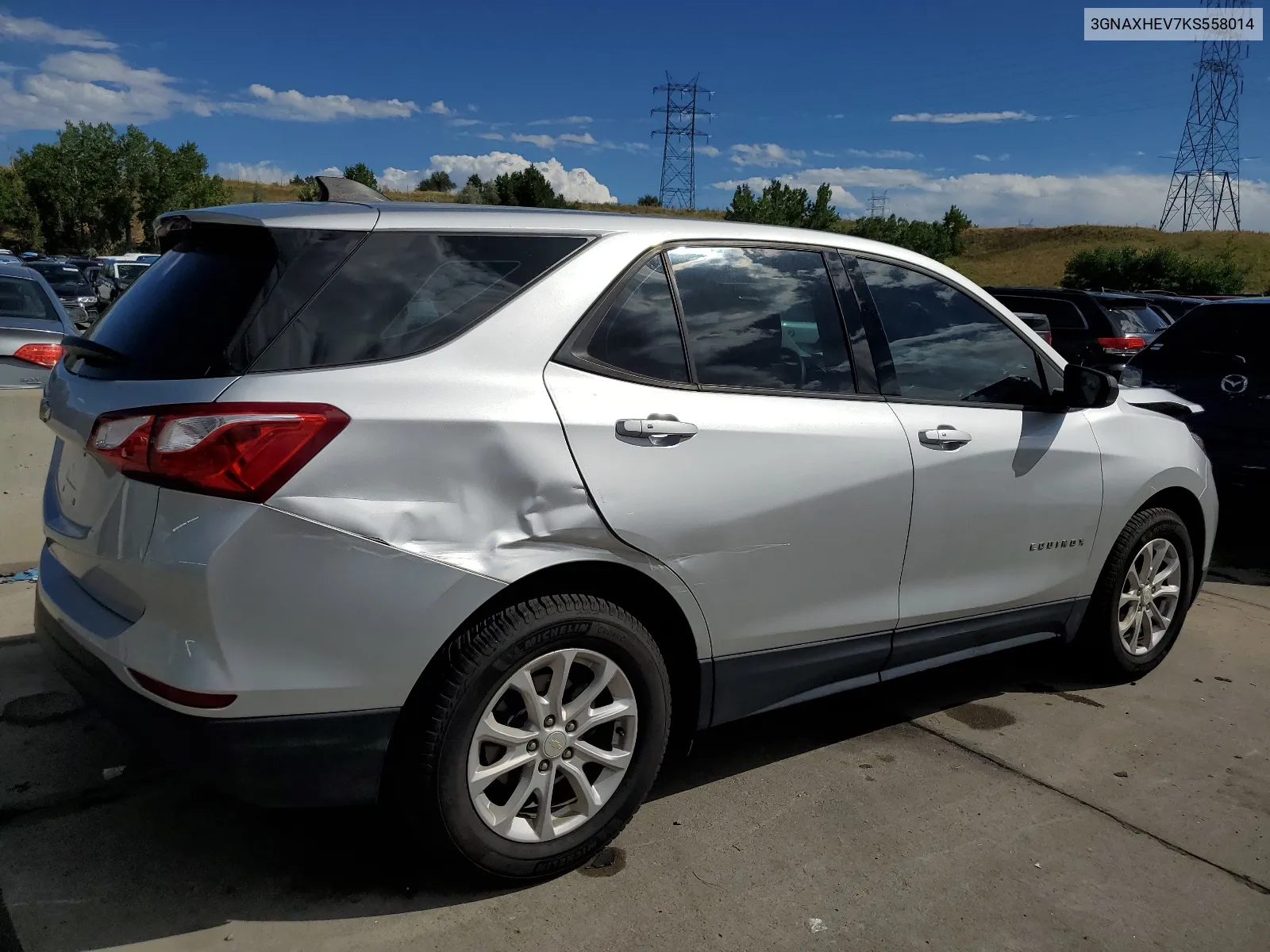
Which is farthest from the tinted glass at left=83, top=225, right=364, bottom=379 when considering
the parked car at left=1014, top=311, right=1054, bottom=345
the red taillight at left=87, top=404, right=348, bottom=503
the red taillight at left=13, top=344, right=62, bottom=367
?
the parked car at left=1014, top=311, right=1054, bottom=345

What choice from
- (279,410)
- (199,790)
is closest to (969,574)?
(279,410)

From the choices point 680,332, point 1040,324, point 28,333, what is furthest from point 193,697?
point 1040,324

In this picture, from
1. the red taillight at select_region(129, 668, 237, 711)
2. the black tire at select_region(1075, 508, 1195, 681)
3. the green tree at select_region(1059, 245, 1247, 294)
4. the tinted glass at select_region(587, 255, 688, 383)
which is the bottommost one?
the black tire at select_region(1075, 508, 1195, 681)

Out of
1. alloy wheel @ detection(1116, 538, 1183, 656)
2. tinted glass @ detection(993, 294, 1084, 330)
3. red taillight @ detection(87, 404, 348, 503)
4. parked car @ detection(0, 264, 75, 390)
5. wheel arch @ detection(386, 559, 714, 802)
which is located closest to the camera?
red taillight @ detection(87, 404, 348, 503)

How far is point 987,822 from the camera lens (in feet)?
10.8

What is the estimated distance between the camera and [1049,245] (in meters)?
97.5

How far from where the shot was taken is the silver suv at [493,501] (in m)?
2.31

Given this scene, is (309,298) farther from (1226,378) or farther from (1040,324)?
(1040,324)

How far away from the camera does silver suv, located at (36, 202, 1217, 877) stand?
2314 millimetres

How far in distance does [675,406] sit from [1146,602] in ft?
9.20

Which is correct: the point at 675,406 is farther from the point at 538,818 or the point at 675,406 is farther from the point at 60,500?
the point at 60,500

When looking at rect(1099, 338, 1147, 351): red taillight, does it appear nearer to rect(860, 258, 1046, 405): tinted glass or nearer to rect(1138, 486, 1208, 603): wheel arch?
rect(1138, 486, 1208, 603): wheel arch

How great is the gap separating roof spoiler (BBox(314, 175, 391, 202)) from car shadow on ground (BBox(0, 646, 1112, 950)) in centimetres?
180

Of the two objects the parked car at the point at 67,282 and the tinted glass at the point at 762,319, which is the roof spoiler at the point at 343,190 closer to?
the tinted glass at the point at 762,319
